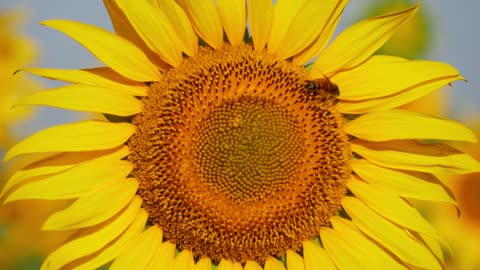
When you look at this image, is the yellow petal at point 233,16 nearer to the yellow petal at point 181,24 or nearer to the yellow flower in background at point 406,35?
the yellow petal at point 181,24

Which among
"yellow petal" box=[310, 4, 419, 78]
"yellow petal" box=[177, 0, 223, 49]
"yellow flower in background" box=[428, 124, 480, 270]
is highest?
"yellow petal" box=[177, 0, 223, 49]

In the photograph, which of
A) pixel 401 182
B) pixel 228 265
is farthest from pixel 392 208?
pixel 228 265

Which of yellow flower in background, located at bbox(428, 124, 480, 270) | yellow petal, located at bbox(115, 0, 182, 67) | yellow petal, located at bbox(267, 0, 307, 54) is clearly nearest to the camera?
yellow petal, located at bbox(115, 0, 182, 67)

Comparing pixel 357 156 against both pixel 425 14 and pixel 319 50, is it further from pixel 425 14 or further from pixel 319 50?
pixel 425 14

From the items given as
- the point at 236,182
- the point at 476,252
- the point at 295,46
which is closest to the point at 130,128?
the point at 236,182

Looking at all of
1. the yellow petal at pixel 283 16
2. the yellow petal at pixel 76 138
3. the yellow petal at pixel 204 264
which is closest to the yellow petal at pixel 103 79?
the yellow petal at pixel 76 138

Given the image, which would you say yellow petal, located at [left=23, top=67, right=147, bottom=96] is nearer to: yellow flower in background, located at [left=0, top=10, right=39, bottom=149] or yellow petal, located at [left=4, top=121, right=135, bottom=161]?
yellow petal, located at [left=4, top=121, right=135, bottom=161]

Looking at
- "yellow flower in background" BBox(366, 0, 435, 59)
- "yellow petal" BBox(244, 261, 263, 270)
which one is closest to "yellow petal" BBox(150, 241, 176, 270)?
"yellow petal" BBox(244, 261, 263, 270)
